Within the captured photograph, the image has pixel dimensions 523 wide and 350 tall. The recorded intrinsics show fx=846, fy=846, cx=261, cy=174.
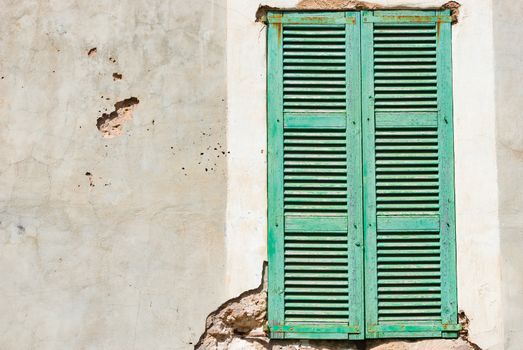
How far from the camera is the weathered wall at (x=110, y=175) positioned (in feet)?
14.6

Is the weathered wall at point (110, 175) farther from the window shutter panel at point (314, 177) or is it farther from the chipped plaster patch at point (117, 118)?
the window shutter panel at point (314, 177)

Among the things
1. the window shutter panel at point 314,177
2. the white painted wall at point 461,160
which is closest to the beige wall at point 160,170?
the white painted wall at point 461,160

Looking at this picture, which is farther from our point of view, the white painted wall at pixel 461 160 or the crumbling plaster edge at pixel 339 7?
the crumbling plaster edge at pixel 339 7

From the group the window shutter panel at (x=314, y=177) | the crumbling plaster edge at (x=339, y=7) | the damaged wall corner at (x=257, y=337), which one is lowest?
the damaged wall corner at (x=257, y=337)

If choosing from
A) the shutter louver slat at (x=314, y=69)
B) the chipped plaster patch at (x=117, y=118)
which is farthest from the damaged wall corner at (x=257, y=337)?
the chipped plaster patch at (x=117, y=118)

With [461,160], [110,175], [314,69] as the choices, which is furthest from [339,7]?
[110,175]

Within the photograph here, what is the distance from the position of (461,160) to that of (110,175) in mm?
1874

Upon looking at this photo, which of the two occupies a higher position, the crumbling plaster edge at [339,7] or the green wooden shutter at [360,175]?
the crumbling plaster edge at [339,7]

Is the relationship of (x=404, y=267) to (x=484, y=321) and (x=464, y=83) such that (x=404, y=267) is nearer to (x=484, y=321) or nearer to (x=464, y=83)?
(x=484, y=321)

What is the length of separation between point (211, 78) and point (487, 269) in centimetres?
178

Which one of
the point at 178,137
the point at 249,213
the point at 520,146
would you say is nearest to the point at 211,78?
the point at 178,137

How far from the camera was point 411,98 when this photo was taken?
178 inches

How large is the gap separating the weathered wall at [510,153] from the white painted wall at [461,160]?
1.5 inches

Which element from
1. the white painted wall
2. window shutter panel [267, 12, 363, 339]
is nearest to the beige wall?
the white painted wall
